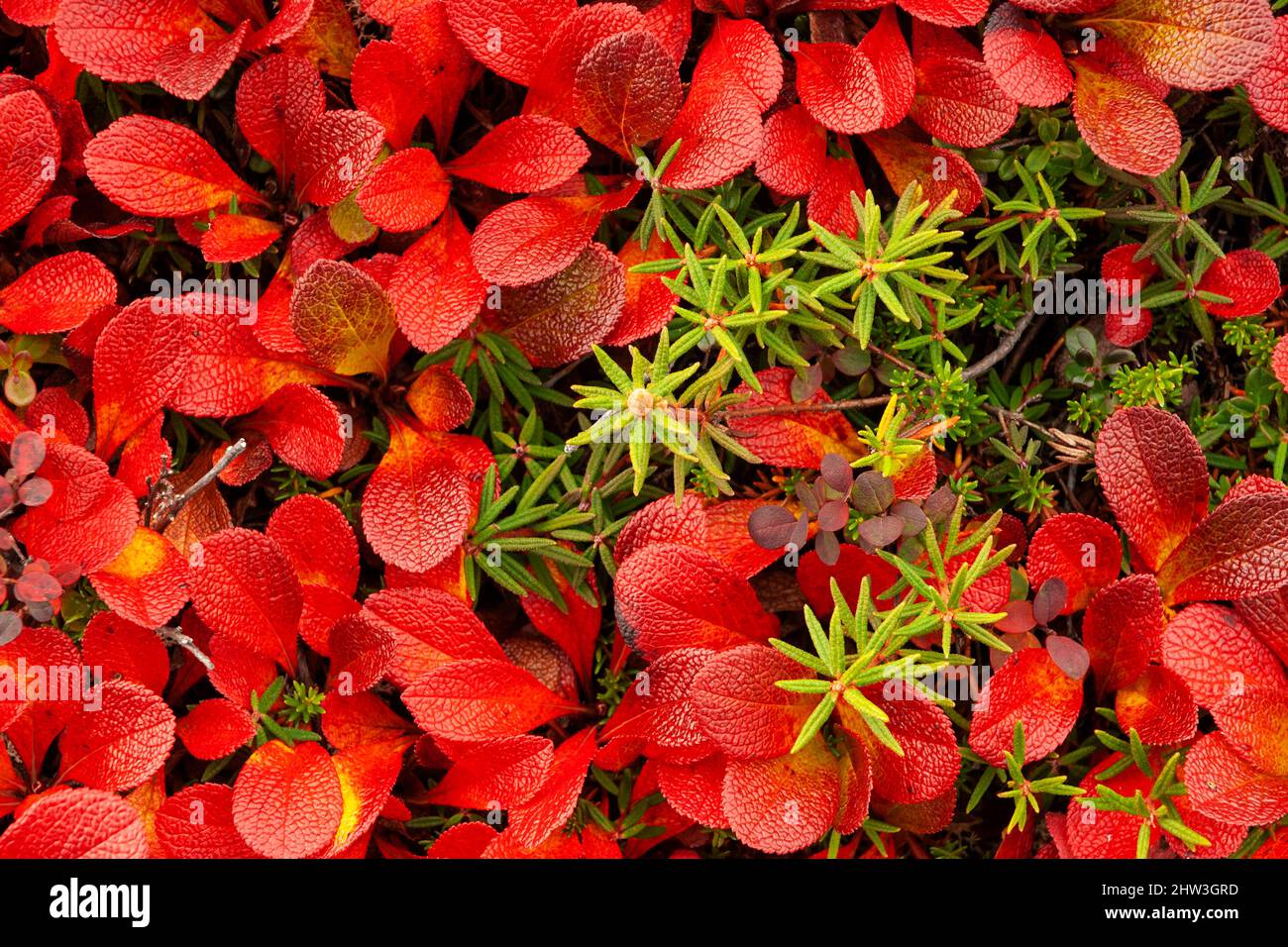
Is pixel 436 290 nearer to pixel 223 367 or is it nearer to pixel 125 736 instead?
pixel 223 367

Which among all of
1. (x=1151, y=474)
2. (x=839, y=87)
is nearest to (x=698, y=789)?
(x=1151, y=474)

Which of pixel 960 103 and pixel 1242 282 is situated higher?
pixel 960 103

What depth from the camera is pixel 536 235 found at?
5.53 feet

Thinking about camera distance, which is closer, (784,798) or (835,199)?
(784,798)

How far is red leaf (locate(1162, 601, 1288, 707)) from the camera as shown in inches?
63.3

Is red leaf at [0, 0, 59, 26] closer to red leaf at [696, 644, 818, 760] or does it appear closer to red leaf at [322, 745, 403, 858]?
red leaf at [322, 745, 403, 858]

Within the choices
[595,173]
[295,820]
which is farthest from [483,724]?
[595,173]

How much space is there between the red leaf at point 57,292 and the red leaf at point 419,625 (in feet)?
1.96

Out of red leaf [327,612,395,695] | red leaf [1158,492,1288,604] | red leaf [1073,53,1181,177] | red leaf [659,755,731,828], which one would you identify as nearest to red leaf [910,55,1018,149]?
red leaf [1073,53,1181,177]

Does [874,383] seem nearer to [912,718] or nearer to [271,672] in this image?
[912,718]

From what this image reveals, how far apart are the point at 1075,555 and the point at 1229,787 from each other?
0.36 m

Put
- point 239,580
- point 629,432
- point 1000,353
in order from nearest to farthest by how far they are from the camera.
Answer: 1. point 629,432
2. point 239,580
3. point 1000,353

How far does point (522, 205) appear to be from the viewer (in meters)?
1.71

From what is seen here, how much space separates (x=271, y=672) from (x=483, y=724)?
0.33m
